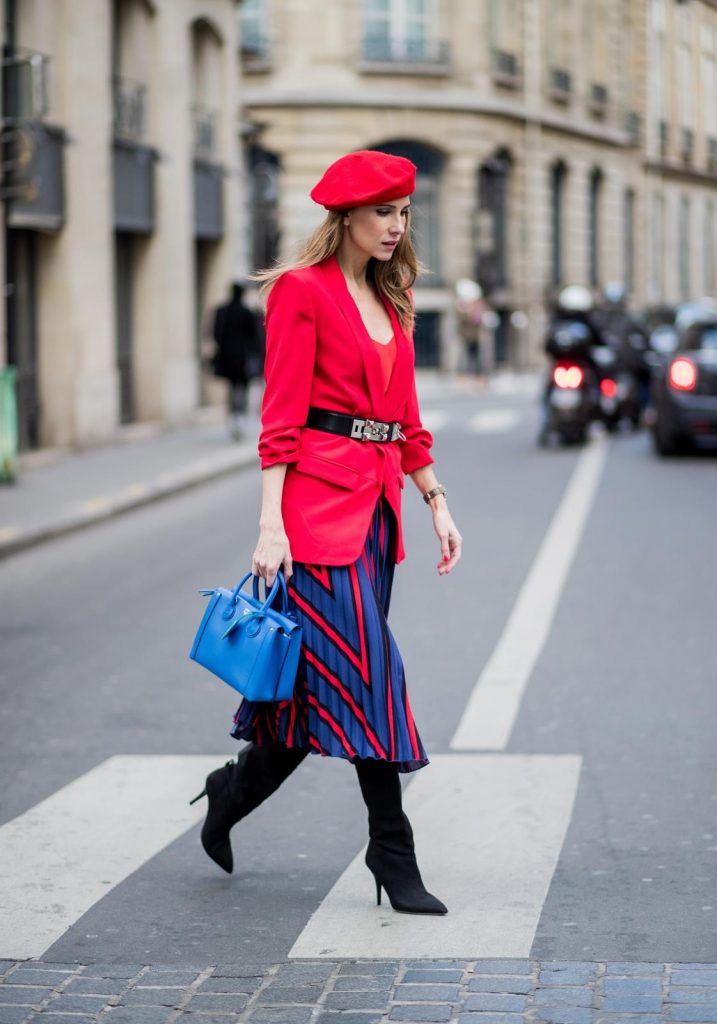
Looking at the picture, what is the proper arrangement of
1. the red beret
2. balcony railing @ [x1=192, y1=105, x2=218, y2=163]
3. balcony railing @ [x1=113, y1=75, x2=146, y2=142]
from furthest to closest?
balcony railing @ [x1=192, y1=105, x2=218, y2=163], balcony railing @ [x1=113, y1=75, x2=146, y2=142], the red beret

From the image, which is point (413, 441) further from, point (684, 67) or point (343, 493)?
point (684, 67)

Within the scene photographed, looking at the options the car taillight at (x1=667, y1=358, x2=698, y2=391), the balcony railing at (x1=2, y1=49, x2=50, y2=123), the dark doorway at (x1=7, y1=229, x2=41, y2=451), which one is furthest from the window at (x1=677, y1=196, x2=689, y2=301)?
the balcony railing at (x1=2, y1=49, x2=50, y2=123)

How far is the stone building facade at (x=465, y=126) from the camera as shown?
41188mm

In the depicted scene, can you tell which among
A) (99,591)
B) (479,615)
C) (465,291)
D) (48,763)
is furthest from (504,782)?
(465,291)

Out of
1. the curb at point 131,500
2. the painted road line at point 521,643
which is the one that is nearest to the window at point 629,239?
the curb at point 131,500

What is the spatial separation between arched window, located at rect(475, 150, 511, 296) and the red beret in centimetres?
3739

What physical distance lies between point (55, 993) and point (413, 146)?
3858 cm

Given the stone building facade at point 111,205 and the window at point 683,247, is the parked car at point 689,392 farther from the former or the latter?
the window at point 683,247

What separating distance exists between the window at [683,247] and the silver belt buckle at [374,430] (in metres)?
59.2

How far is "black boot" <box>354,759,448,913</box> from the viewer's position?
477 centimetres

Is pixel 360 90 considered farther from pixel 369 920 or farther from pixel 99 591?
pixel 369 920

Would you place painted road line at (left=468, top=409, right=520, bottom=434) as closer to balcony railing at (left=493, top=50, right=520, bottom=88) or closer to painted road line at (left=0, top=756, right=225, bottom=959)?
balcony railing at (left=493, top=50, right=520, bottom=88)

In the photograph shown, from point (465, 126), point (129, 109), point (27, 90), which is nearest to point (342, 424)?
point (27, 90)

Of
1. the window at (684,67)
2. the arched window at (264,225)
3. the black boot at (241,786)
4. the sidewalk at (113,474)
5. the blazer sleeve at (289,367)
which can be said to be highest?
the window at (684,67)
